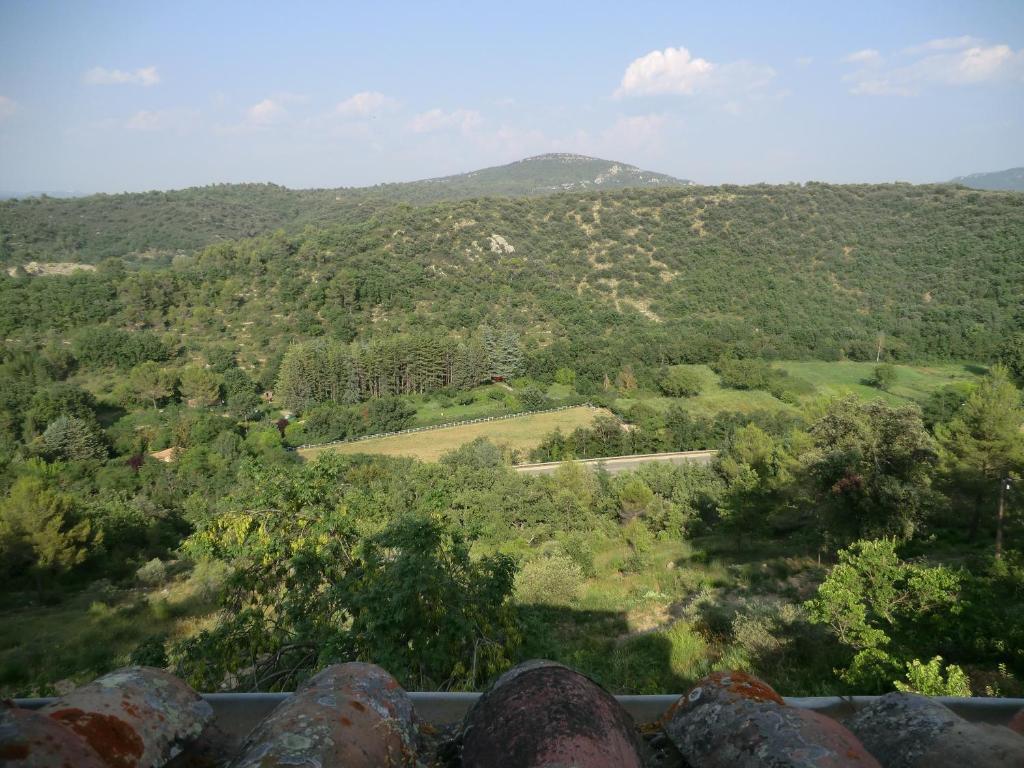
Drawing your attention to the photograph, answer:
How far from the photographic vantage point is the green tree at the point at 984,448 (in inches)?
572

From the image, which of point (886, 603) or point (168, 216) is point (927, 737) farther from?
point (168, 216)

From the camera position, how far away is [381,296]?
62688 mm

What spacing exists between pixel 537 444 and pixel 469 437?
16.3 ft

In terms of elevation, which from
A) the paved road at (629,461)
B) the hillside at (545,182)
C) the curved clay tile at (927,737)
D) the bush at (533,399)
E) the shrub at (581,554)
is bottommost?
the paved road at (629,461)

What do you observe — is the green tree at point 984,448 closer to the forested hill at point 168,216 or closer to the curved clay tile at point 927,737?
the curved clay tile at point 927,737

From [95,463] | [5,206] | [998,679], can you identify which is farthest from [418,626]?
[5,206]

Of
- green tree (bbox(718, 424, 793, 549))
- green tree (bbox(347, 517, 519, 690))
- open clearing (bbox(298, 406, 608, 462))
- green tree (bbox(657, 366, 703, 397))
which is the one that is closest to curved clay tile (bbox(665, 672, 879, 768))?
green tree (bbox(347, 517, 519, 690))

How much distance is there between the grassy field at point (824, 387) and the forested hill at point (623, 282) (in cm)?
319

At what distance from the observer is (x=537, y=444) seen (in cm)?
3672

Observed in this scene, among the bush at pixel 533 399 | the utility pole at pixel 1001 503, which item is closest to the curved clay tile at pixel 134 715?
the utility pole at pixel 1001 503

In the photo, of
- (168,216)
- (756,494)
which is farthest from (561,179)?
(756,494)

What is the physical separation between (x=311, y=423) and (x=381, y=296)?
26.2m

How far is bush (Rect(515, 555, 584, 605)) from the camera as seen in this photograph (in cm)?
1269

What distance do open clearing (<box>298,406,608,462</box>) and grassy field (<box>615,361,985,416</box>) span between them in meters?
5.15
